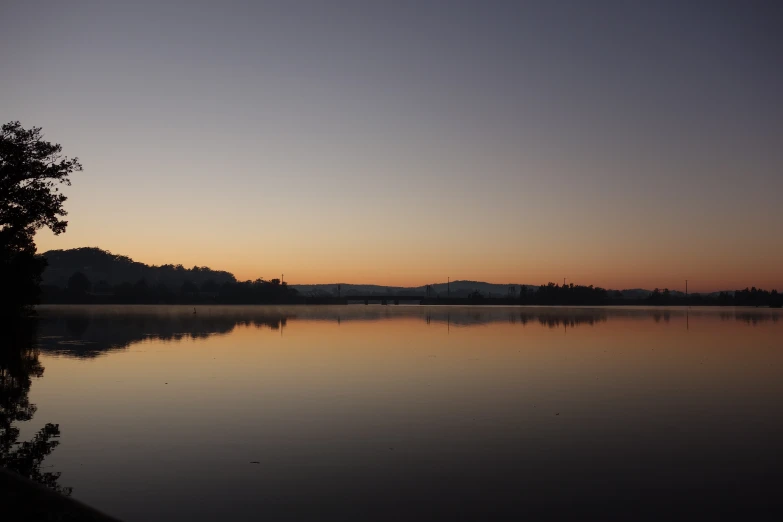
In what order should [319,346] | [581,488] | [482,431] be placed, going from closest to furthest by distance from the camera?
1. [581,488]
2. [482,431]
3. [319,346]

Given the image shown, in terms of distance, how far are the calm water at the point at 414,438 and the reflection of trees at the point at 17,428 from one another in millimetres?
362

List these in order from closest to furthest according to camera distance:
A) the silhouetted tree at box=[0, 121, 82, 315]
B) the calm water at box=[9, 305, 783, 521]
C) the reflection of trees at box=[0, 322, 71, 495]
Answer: the calm water at box=[9, 305, 783, 521] < the reflection of trees at box=[0, 322, 71, 495] < the silhouetted tree at box=[0, 121, 82, 315]

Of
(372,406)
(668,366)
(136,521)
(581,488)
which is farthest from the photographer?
(668,366)

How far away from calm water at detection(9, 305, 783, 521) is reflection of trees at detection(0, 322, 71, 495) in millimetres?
362

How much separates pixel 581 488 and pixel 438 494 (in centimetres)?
339

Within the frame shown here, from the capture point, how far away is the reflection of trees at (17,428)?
48.8 ft

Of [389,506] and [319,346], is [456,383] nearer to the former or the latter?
[389,506]

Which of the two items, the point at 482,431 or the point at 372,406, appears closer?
the point at 482,431

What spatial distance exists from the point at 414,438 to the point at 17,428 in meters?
12.6

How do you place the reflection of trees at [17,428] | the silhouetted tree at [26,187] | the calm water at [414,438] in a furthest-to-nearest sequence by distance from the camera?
1. the silhouetted tree at [26,187]
2. the reflection of trees at [17,428]
3. the calm water at [414,438]

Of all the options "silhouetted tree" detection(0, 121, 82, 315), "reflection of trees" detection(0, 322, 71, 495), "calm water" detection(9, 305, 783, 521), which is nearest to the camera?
"calm water" detection(9, 305, 783, 521)

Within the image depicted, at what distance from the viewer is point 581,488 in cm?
1430

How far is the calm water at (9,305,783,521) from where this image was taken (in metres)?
13.3

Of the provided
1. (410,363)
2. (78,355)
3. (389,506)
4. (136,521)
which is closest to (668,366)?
(410,363)
